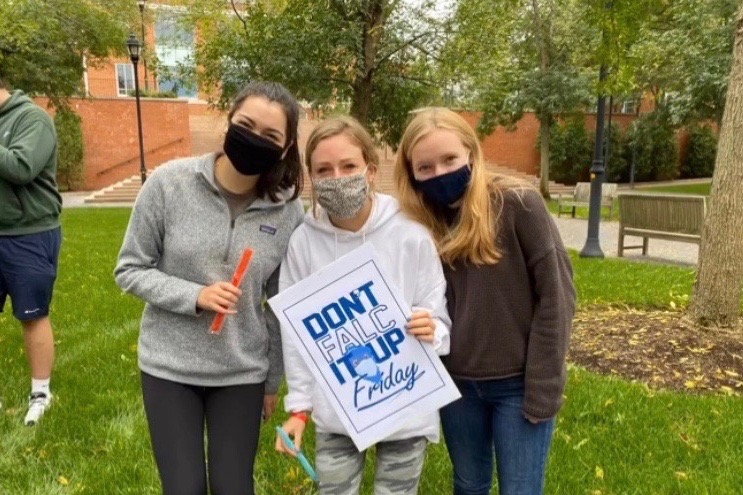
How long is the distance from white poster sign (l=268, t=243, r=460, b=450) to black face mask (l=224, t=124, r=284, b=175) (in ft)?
1.46

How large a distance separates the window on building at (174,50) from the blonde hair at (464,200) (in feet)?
53.1

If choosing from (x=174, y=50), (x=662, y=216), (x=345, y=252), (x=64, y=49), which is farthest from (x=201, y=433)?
(x=174, y=50)

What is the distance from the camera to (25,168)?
3.63 metres

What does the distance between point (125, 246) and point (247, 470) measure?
0.90m

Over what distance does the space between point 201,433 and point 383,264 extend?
35.6 inches

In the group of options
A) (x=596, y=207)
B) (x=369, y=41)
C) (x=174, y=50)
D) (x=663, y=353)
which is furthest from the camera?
(x=174, y=50)

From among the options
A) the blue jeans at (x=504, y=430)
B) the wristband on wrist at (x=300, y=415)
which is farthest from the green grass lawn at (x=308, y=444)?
the wristband on wrist at (x=300, y=415)

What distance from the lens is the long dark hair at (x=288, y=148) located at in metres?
2.30

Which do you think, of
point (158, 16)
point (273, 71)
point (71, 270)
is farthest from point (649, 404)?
point (158, 16)

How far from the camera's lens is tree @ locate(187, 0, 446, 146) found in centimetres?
1310

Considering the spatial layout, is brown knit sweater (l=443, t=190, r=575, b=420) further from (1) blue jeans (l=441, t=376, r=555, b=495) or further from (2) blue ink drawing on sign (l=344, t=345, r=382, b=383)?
(2) blue ink drawing on sign (l=344, t=345, r=382, b=383)

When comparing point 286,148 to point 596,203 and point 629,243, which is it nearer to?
point 596,203

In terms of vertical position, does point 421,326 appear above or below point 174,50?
below

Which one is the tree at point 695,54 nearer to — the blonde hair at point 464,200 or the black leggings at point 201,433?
the blonde hair at point 464,200
